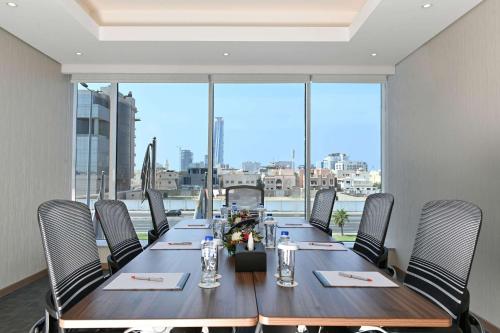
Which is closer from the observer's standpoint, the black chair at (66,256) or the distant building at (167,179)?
the black chair at (66,256)

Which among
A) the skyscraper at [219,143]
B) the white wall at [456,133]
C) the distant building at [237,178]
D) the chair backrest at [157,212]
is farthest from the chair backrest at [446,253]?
the skyscraper at [219,143]

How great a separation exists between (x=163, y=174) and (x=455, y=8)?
3.96m

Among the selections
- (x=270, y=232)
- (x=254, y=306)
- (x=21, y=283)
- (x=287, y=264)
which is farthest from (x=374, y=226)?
(x=21, y=283)

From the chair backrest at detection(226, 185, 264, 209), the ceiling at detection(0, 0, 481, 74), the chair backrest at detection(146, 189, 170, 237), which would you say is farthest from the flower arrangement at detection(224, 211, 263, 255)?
the ceiling at detection(0, 0, 481, 74)

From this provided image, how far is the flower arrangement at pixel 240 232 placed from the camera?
1955mm

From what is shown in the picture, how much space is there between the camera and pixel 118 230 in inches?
94.2

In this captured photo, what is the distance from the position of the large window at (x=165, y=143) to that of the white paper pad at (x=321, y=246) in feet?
9.67

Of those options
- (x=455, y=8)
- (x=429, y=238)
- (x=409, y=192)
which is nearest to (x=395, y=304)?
(x=429, y=238)

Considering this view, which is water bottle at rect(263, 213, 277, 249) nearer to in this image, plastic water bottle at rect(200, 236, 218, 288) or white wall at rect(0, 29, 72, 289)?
plastic water bottle at rect(200, 236, 218, 288)

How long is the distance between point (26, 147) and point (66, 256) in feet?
10.1

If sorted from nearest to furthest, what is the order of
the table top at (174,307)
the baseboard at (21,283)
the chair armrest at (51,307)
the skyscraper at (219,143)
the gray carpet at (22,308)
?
the table top at (174,307)
the chair armrest at (51,307)
the gray carpet at (22,308)
the baseboard at (21,283)
the skyscraper at (219,143)

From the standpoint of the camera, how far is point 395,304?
1.33 metres

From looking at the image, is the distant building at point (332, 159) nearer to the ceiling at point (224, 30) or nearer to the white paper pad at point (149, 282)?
the ceiling at point (224, 30)

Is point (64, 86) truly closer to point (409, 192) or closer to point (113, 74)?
point (113, 74)
